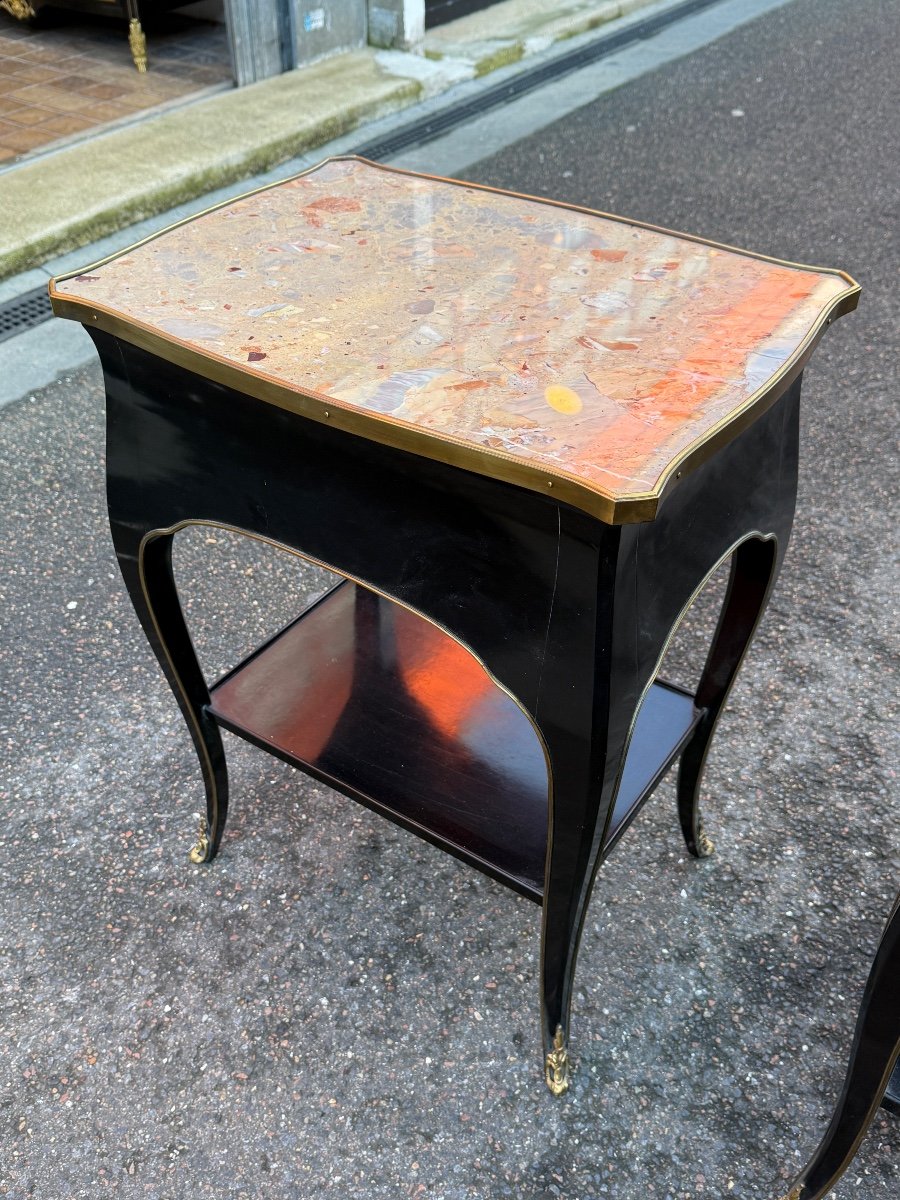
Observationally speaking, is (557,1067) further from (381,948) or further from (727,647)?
(727,647)

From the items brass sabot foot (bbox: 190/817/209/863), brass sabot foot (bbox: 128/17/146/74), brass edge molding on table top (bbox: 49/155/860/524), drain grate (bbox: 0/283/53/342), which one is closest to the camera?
brass edge molding on table top (bbox: 49/155/860/524)

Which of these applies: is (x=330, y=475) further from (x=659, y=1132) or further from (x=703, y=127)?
(x=703, y=127)

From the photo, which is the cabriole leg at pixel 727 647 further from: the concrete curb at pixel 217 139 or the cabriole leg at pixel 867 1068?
the concrete curb at pixel 217 139

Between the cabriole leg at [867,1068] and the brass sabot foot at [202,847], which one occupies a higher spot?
the cabriole leg at [867,1068]

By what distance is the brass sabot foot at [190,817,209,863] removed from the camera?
1621mm

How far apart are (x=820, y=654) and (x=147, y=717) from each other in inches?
51.5

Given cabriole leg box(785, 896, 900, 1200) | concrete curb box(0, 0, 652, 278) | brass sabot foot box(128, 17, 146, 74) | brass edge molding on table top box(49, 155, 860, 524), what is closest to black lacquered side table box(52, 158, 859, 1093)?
brass edge molding on table top box(49, 155, 860, 524)

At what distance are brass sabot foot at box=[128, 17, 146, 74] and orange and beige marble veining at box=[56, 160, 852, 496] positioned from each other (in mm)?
3760

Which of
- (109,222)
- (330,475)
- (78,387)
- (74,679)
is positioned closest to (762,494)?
(330,475)

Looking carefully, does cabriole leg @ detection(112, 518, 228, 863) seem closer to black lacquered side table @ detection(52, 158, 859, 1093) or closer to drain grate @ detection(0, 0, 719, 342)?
black lacquered side table @ detection(52, 158, 859, 1093)

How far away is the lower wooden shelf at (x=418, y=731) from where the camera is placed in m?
1.34

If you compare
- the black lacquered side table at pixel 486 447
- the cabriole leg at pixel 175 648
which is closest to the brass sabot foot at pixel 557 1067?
the black lacquered side table at pixel 486 447

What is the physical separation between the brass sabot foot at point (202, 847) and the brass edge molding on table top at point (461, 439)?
833 millimetres

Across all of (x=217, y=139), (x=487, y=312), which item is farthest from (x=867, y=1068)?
(x=217, y=139)
